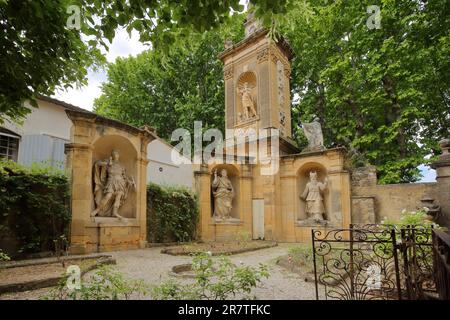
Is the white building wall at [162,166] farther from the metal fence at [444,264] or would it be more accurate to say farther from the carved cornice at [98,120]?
the metal fence at [444,264]

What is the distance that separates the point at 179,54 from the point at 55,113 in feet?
33.8

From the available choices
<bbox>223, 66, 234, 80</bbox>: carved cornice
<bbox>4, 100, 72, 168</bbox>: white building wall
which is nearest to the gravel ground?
<bbox>4, 100, 72, 168</bbox>: white building wall

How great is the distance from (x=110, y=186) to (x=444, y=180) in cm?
996

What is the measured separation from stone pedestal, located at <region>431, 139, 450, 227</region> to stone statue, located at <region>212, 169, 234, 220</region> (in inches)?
283

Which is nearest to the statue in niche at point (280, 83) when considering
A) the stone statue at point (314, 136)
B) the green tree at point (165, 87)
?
the stone statue at point (314, 136)

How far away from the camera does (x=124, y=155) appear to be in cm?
1032

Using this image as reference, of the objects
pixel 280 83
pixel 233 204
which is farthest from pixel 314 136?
pixel 233 204

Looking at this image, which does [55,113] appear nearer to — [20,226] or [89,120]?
[89,120]

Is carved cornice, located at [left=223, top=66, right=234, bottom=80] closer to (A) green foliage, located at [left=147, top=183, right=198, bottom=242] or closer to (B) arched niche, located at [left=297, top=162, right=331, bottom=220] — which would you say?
(B) arched niche, located at [left=297, top=162, right=331, bottom=220]

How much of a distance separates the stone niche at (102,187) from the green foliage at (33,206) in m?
0.35

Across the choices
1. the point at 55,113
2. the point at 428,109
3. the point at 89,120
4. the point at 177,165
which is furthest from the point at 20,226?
the point at 428,109

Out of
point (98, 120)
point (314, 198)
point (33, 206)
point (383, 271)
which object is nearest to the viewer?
point (383, 271)

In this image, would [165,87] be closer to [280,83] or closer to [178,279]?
[280,83]
